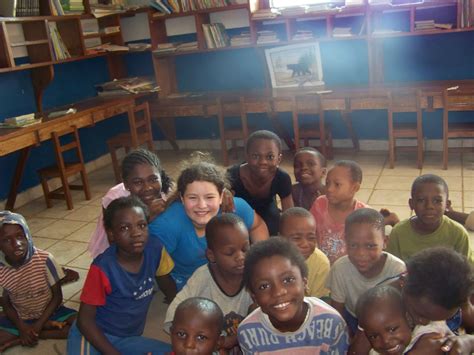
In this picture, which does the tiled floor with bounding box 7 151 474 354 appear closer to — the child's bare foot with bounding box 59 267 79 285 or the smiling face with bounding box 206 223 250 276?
the child's bare foot with bounding box 59 267 79 285

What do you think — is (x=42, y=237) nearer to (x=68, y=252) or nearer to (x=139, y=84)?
(x=68, y=252)

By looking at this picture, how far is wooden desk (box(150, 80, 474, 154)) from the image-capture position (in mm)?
4149

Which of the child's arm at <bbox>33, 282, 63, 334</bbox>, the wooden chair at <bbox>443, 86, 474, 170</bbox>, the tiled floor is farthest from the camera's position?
the wooden chair at <bbox>443, 86, 474, 170</bbox>

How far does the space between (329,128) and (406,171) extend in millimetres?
871

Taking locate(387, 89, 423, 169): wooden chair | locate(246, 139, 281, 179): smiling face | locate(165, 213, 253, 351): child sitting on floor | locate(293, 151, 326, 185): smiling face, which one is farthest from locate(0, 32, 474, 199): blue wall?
locate(165, 213, 253, 351): child sitting on floor

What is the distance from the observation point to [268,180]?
2.53m

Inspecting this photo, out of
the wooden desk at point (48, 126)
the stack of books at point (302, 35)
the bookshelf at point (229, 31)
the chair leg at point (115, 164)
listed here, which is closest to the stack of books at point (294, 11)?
the bookshelf at point (229, 31)

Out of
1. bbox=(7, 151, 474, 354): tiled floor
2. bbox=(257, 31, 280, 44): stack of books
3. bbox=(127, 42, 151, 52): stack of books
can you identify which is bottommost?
bbox=(7, 151, 474, 354): tiled floor

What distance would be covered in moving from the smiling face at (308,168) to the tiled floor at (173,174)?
95 cm

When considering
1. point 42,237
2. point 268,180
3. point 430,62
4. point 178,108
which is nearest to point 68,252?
point 42,237

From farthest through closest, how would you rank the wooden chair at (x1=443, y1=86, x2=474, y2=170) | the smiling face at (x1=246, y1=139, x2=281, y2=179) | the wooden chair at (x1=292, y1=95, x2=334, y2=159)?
the wooden chair at (x1=292, y1=95, x2=334, y2=159)
the wooden chair at (x1=443, y1=86, x2=474, y2=170)
the smiling face at (x1=246, y1=139, x2=281, y2=179)

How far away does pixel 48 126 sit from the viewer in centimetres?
385

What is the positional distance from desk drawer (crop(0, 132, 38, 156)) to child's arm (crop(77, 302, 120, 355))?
84.4 inches

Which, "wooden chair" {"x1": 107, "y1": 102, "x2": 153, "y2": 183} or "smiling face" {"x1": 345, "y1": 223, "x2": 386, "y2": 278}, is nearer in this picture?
"smiling face" {"x1": 345, "y1": 223, "x2": 386, "y2": 278}
